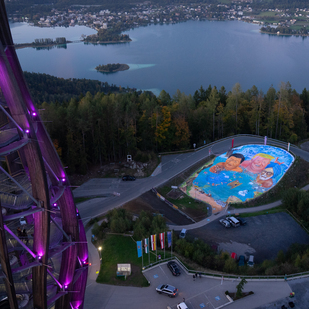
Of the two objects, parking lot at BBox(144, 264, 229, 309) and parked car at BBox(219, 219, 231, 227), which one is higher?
parking lot at BBox(144, 264, 229, 309)

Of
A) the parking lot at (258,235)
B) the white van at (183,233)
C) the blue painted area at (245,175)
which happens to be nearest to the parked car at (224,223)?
the parking lot at (258,235)

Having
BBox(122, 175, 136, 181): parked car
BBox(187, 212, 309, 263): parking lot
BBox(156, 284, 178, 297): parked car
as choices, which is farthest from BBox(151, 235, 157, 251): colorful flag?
BBox(122, 175, 136, 181): parked car

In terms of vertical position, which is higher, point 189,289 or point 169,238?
point 169,238

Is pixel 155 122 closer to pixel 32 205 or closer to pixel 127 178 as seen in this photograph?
pixel 127 178

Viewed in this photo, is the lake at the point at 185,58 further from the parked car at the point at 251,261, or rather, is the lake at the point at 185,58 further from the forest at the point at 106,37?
the parked car at the point at 251,261

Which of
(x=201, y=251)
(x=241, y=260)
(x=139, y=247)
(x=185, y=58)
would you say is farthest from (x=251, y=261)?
(x=185, y=58)

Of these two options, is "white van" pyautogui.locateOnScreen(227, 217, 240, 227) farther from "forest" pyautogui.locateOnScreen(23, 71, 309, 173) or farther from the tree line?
"forest" pyautogui.locateOnScreen(23, 71, 309, 173)
